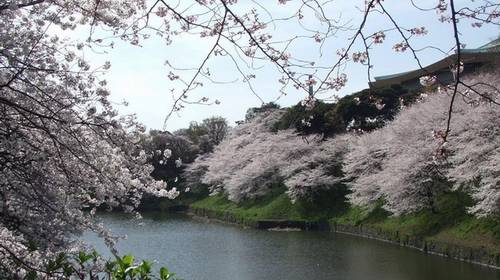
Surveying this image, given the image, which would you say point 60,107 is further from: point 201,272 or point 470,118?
point 470,118

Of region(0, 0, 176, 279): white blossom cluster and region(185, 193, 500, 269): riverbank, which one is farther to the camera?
region(185, 193, 500, 269): riverbank

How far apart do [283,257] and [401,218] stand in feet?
19.1

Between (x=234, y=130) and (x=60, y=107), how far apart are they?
37953 mm

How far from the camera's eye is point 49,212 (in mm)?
4465

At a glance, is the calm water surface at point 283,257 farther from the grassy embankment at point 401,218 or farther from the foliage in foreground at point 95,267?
the foliage in foreground at point 95,267

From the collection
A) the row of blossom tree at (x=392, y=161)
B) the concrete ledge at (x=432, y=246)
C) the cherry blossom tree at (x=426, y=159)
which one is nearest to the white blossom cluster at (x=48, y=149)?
the row of blossom tree at (x=392, y=161)

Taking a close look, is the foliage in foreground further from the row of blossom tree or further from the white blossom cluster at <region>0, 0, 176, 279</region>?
the row of blossom tree

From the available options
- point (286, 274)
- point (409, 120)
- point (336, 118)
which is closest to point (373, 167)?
point (409, 120)

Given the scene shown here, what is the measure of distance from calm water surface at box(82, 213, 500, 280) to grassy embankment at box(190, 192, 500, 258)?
0.91 meters

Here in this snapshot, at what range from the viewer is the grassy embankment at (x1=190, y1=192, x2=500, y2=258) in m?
15.3

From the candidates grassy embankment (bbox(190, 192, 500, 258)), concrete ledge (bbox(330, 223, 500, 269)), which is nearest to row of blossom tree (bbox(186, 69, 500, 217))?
grassy embankment (bbox(190, 192, 500, 258))

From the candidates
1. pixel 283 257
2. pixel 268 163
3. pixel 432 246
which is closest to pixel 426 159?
pixel 432 246

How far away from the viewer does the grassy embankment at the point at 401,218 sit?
15.3 m

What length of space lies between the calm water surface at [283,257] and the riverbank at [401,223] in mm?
494
